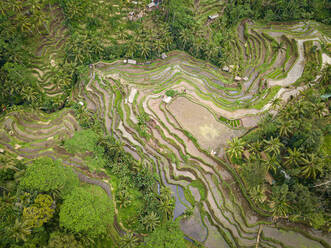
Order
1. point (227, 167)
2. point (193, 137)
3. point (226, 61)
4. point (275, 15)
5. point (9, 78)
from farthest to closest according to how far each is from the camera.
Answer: point (275, 15) → point (226, 61) → point (9, 78) → point (193, 137) → point (227, 167)

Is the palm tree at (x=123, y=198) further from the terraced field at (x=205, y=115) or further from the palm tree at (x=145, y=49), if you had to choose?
the palm tree at (x=145, y=49)

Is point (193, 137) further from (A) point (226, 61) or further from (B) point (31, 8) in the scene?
(B) point (31, 8)

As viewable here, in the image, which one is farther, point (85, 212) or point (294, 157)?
point (294, 157)

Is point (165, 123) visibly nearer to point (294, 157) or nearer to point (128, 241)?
point (128, 241)

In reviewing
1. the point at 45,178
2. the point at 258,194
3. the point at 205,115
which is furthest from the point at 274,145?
the point at 45,178

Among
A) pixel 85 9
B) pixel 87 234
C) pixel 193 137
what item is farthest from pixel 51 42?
pixel 87 234

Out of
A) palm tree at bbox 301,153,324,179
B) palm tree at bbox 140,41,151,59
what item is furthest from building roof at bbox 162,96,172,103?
palm tree at bbox 301,153,324,179
